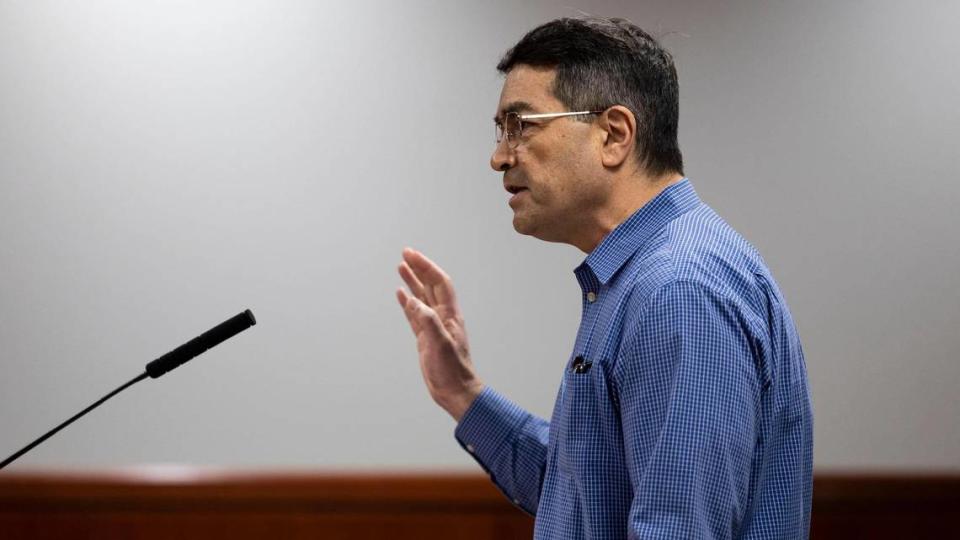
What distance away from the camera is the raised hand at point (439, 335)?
5.08 ft

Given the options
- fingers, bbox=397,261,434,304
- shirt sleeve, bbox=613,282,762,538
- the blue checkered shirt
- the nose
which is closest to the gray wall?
fingers, bbox=397,261,434,304

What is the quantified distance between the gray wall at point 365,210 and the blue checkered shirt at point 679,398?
4.05ft

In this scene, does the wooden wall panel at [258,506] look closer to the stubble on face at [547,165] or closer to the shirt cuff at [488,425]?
the shirt cuff at [488,425]

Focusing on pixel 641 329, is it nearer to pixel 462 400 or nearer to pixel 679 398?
pixel 679 398

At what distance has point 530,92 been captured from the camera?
1336 mm

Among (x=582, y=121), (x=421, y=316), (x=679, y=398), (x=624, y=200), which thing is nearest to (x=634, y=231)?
(x=624, y=200)

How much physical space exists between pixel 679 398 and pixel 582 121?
42 centimetres

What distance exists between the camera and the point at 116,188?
2455 millimetres

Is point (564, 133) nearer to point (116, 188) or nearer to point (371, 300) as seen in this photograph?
point (371, 300)

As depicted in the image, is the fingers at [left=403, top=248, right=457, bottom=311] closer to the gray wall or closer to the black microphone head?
the black microphone head

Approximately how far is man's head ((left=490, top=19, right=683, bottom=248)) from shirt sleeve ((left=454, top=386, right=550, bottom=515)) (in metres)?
0.33

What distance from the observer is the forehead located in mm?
1321

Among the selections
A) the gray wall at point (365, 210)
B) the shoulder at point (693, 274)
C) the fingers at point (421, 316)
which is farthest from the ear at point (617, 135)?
the gray wall at point (365, 210)

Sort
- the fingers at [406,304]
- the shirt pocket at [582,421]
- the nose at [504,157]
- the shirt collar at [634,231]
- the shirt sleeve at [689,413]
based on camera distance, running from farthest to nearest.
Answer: the fingers at [406,304] → the nose at [504,157] → the shirt collar at [634,231] → the shirt pocket at [582,421] → the shirt sleeve at [689,413]
